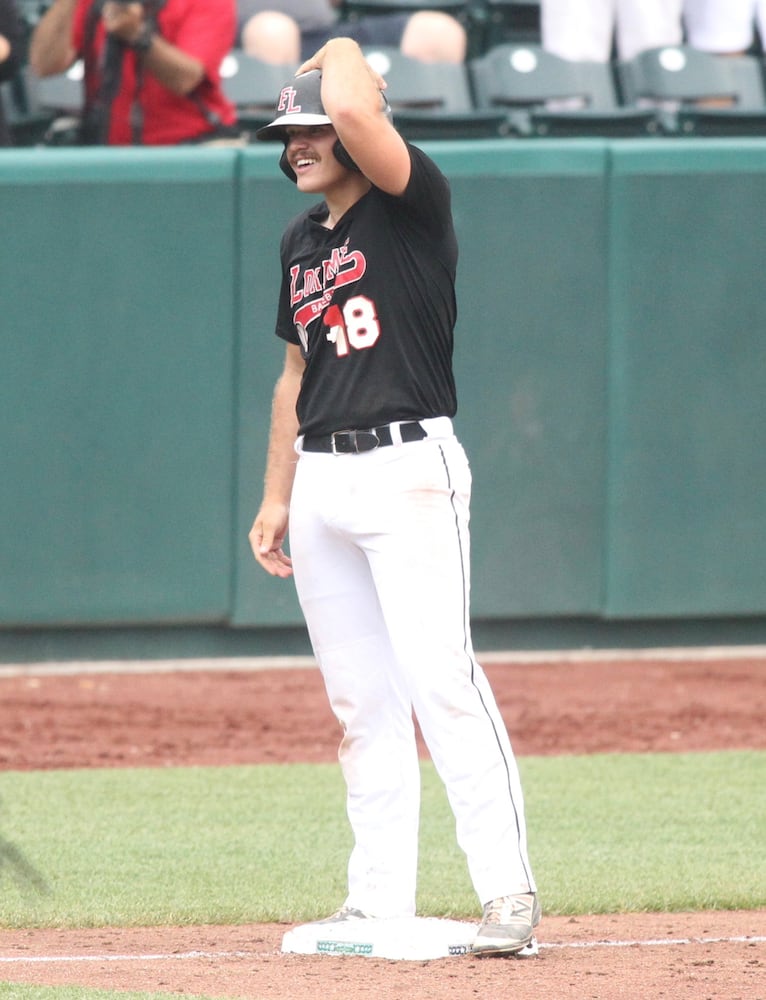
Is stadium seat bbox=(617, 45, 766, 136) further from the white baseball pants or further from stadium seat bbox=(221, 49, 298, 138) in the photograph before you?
the white baseball pants

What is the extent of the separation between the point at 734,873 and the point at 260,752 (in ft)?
7.80

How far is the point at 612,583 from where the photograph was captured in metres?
8.46

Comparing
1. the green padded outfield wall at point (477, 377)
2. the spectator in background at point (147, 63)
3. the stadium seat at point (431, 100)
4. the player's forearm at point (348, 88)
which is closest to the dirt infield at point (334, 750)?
the green padded outfield wall at point (477, 377)

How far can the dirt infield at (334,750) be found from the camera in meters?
3.57

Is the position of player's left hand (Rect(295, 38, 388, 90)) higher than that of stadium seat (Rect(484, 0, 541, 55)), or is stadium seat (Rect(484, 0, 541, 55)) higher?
stadium seat (Rect(484, 0, 541, 55))

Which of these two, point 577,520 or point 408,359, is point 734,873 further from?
point 577,520

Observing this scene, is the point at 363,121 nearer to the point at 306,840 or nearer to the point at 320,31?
the point at 306,840

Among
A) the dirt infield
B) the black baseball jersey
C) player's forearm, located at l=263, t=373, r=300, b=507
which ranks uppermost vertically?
the black baseball jersey

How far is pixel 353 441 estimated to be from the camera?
144 inches

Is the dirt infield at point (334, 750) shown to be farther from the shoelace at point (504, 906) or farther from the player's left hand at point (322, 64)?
the player's left hand at point (322, 64)

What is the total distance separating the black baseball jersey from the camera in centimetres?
366

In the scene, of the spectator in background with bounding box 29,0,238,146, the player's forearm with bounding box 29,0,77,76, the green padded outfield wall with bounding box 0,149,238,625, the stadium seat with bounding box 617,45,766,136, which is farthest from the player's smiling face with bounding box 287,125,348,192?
the stadium seat with bounding box 617,45,766,136

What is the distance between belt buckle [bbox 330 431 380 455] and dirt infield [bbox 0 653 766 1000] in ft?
3.52

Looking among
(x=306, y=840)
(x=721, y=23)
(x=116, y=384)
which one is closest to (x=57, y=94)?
(x=116, y=384)
